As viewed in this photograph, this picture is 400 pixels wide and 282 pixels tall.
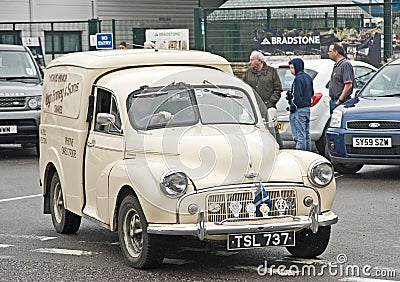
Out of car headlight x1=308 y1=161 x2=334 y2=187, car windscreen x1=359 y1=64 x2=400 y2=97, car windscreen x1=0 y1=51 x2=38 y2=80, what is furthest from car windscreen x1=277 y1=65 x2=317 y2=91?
car headlight x1=308 y1=161 x2=334 y2=187

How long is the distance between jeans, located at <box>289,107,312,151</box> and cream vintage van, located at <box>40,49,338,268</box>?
15.8ft

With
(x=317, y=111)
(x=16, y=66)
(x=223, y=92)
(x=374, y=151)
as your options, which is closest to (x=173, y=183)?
(x=223, y=92)

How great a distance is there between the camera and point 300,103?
47.0 ft

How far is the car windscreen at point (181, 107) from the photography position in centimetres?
867

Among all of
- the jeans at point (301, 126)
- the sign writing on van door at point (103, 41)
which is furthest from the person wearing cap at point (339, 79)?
the sign writing on van door at point (103, 41)

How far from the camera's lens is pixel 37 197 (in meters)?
12.7

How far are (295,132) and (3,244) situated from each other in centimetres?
625

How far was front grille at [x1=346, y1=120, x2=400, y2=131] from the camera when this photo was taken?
13.2 m

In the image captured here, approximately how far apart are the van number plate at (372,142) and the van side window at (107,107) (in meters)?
5.39

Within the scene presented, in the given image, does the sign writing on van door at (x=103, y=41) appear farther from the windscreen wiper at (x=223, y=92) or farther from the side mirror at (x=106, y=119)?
the side mirror at (x=106, y=119)

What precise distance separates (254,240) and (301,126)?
696 centimetres

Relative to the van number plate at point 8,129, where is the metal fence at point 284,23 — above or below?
above

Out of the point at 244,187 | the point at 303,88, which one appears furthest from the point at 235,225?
the point at 303,88

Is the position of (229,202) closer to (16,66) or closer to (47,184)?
(47,184)
